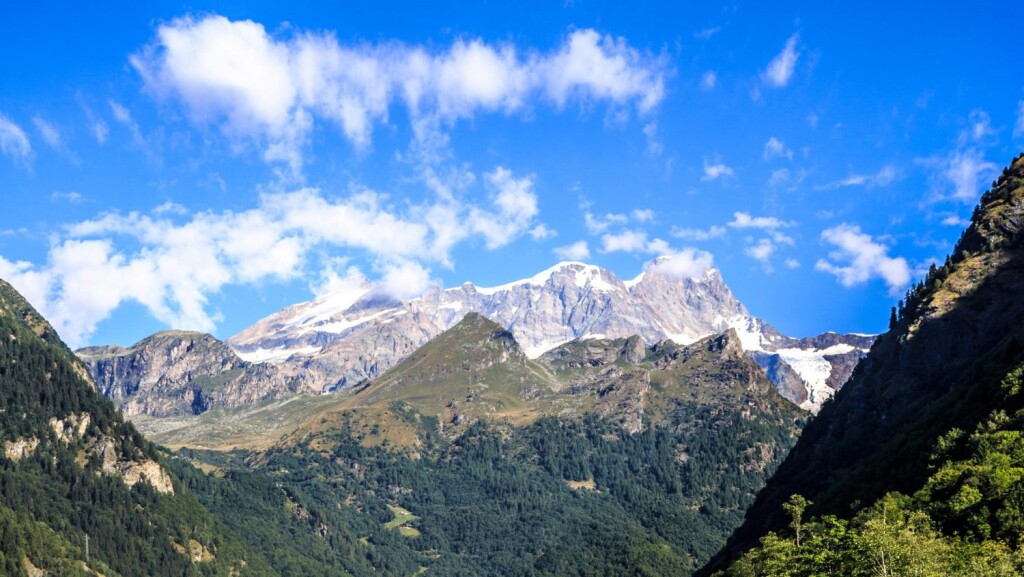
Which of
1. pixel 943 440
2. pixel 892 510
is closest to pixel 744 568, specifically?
pixel 892 510

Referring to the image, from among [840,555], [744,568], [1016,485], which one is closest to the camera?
[840,555]

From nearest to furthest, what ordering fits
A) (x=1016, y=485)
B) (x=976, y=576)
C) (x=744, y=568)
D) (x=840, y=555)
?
(x=976, y=576) < (x=840, y=555) < (x=1016, y=485) < (x=744, y=568)

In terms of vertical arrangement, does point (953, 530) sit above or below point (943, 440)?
below

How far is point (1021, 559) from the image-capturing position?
11469 cm

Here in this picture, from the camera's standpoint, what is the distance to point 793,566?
479 ft

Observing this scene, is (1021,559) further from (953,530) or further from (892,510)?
(892,510)

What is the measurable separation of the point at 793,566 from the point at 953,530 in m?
28.1

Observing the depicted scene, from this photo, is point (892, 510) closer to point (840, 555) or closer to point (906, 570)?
point (840, 555)

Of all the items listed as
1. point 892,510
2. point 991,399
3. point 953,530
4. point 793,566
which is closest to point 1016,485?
point 953,530

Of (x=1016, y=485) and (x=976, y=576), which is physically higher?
(x=1016, y=485)

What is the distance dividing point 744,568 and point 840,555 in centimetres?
6120

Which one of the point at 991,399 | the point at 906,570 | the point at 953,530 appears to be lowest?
the point at 906,570

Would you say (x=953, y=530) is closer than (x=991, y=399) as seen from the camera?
Yes

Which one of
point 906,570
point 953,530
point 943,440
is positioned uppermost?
point 943,440
